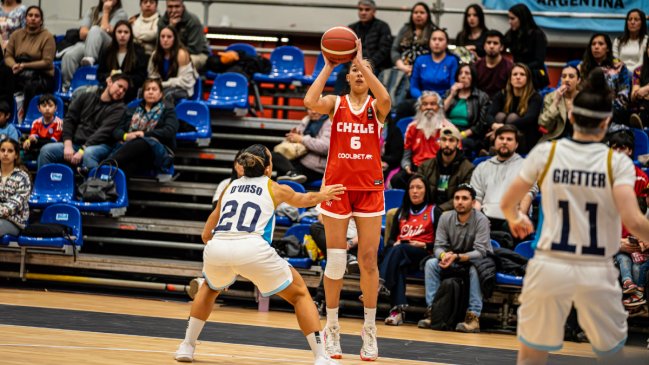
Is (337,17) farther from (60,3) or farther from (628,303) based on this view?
(628,303)

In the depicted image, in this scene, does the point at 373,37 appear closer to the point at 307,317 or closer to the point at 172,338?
the point at 172,338

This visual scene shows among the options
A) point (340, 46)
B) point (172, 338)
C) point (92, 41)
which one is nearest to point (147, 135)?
point (92, 41)

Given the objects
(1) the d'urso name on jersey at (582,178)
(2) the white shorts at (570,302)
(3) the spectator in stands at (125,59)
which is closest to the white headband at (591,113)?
(1) the d'urso name on jersey at (582,178)

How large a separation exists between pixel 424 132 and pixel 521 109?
1.14 m

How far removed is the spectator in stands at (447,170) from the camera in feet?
33.3

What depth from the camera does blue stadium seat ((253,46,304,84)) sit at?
42.7 ft

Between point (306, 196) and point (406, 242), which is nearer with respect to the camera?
point (306, 196)

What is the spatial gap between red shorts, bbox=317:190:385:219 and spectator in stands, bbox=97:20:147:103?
6250 millimetres

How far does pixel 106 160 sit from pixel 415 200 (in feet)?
11.7

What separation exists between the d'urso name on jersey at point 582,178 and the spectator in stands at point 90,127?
757 cm

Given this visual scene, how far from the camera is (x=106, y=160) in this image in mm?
10805

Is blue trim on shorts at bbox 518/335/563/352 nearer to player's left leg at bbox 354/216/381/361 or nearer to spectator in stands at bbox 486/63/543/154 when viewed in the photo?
player's left leg at bbox 354/216/381/361

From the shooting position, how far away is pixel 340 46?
6.45 metres

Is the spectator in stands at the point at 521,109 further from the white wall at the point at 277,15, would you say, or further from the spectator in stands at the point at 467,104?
the white wall at the point at 277,15
